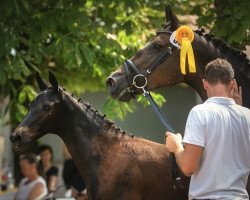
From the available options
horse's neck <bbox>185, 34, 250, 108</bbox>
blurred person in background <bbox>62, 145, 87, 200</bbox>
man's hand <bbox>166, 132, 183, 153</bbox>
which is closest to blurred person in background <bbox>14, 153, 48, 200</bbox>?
blurred person in background <bbox>62, 145, 87, 200</bbox>

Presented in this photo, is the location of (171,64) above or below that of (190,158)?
above

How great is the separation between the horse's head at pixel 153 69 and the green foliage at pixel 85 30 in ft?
5.74

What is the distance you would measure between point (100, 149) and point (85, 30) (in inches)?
145

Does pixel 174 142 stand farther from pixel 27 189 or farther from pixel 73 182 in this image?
pixel 27 189

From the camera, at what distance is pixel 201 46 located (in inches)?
222

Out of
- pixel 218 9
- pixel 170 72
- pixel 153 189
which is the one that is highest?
pixel 218 9

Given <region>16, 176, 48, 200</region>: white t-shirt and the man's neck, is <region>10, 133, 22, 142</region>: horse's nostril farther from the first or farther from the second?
<region>16, 176, 48, 200</region>: white t-shirt

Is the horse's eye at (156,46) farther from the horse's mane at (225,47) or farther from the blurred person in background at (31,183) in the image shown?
the blurred person in background at (31,183)

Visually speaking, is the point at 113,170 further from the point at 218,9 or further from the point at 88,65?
the point at 88,65

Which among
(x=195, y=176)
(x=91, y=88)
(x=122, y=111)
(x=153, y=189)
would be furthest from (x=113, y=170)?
(x=91, y=88)

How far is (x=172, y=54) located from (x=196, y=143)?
178 centimetres

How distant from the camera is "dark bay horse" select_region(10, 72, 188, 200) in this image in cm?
570

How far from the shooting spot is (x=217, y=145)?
410 cm

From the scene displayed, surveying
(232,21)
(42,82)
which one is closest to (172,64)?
(42,82)
